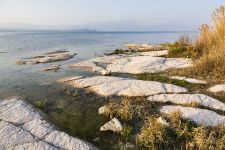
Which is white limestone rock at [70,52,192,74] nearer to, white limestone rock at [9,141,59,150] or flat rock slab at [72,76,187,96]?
flat rock slab at [72,76,187,96]

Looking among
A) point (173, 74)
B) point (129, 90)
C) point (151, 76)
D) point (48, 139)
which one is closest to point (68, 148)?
point (48, 139)

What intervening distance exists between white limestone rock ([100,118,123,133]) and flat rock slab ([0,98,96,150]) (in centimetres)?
101

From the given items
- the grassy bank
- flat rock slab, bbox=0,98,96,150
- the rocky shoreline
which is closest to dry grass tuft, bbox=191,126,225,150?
the rocky shoreline

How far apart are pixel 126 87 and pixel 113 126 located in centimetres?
387

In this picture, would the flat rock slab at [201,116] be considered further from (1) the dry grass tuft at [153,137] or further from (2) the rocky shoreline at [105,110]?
(1) the dry grass tuft at [153,137]

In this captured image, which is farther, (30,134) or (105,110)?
(105,110)

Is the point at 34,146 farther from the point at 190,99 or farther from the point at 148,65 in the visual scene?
the point at 148,65

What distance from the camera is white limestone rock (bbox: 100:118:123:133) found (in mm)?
7562

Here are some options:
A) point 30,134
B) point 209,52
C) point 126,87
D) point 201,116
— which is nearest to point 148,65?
point 209,52

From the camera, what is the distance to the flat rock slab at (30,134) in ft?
21.5

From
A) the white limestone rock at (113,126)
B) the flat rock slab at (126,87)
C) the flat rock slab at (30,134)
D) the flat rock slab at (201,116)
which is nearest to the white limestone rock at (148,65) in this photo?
the flat rock slab at (126,87)

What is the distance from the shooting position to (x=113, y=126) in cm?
767

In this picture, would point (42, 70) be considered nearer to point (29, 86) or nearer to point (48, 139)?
point (29, 86)

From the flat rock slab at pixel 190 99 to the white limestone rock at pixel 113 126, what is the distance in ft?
8.53
